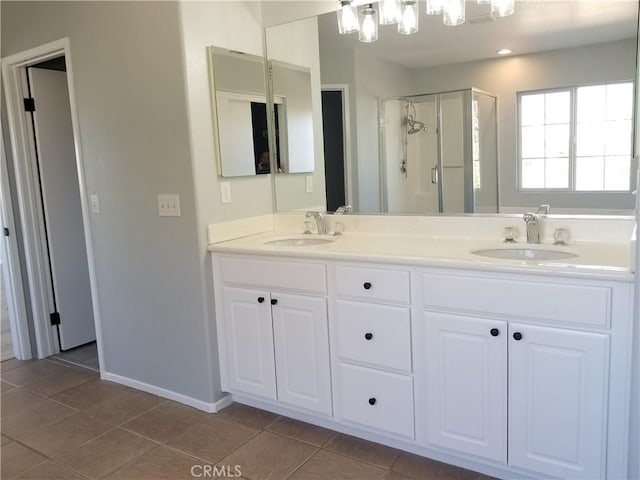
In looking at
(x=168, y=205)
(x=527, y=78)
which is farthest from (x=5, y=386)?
(x=527, y=78)

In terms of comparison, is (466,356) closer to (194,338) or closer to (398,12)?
(194,338)

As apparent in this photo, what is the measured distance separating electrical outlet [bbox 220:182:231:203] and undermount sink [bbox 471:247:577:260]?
1.29 metres

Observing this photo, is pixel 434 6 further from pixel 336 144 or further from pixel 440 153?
pixel 336 144

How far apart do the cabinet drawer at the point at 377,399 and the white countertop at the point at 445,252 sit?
19.8 inches

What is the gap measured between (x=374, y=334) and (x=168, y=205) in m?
1.24

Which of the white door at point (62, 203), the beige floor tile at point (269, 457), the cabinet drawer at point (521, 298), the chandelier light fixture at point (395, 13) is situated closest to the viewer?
the cabinet drawer at point (521, 298)

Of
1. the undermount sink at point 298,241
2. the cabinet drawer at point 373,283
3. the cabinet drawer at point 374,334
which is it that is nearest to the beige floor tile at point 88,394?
the undermount sink at point 298,241

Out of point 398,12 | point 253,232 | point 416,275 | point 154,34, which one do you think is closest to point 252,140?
point 253,232

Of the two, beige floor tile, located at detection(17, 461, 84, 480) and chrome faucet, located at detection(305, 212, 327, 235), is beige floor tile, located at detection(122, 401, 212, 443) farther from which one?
chrome faucet, located at detection(305, 212, 327, 235)

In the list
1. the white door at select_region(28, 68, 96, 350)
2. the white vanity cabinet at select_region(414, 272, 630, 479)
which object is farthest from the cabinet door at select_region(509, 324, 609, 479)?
the white door at select_region(28, 68, 96, 350)

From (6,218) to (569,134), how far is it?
339 cm

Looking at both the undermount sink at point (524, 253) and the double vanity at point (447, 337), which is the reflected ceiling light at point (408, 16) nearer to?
the double vanity at point (447, 337)

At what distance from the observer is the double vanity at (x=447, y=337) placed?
67.5 inches

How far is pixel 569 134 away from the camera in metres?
2.16
